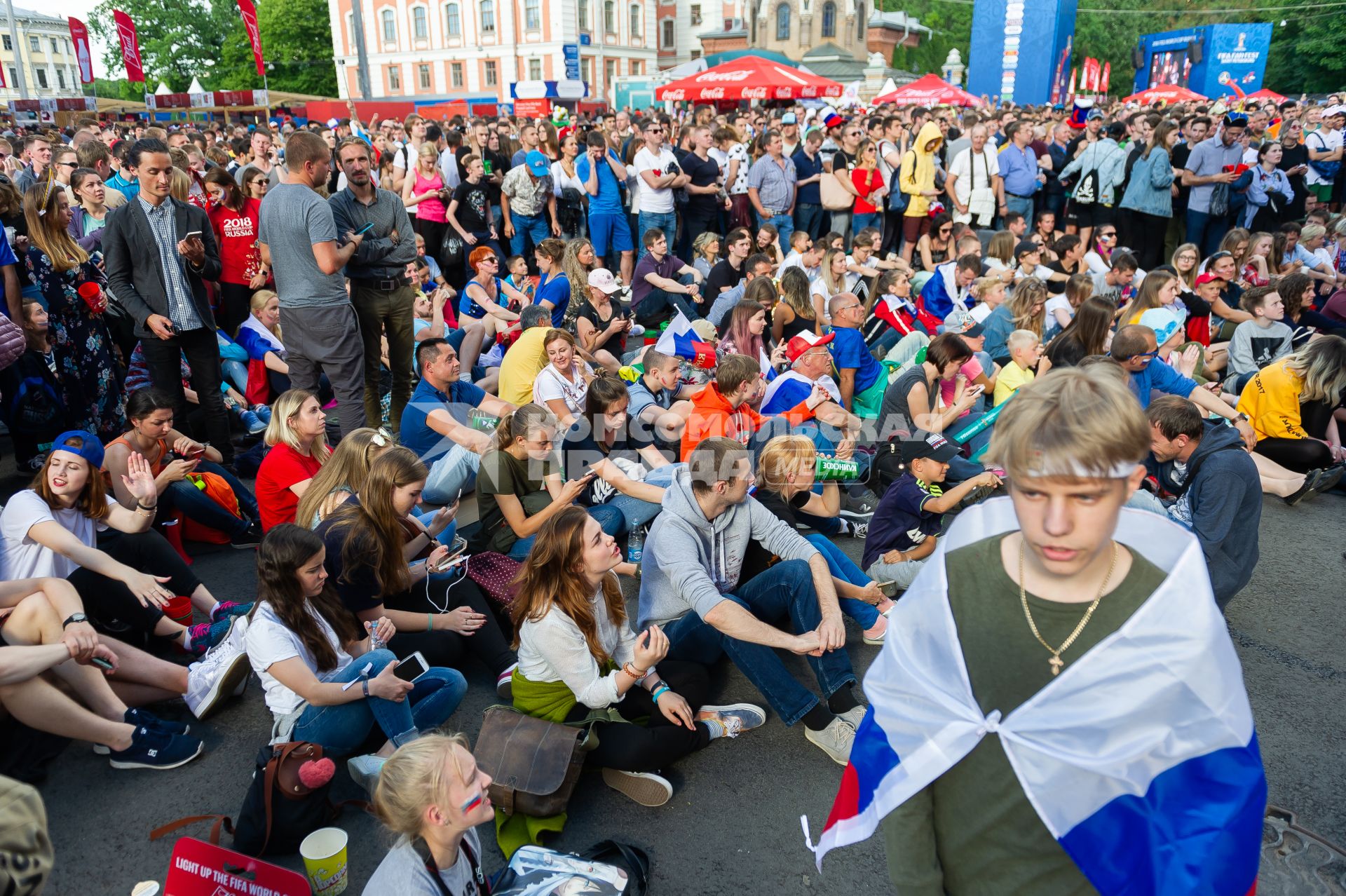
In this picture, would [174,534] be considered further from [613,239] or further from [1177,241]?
[1177,241]

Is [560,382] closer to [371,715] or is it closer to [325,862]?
[371,715]

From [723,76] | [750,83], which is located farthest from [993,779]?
[723,76]

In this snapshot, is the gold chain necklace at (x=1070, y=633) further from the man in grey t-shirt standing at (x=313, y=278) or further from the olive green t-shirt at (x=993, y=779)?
the man in grey t-shirt standing at (x=313, y=278)

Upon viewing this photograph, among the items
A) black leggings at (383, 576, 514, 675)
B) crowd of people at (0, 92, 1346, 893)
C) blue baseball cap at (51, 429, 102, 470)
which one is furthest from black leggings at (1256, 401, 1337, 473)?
blue baseball cap at (51, 429, 102, 470)

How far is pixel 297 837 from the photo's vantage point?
9.59 ft

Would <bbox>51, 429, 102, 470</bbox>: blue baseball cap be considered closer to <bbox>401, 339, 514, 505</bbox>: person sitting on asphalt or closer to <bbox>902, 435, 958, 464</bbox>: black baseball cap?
<bbox>401, 339, 514, 505</bbox>: person sitting on asphalt

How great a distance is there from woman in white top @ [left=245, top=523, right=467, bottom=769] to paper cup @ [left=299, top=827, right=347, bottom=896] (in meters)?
0.34

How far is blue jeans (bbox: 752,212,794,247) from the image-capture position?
10.9 m

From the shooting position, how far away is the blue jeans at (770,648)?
3.36m

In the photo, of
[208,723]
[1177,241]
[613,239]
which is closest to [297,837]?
[208,723]

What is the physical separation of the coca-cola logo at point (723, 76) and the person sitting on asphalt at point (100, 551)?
66.4 ft

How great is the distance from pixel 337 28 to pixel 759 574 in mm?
64763

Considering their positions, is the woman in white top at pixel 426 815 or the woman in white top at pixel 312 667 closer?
the woman in white top at pixel 426 815

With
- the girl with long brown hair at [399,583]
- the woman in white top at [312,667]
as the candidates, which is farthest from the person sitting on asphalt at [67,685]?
the girl with long brown hair at [399,583]
